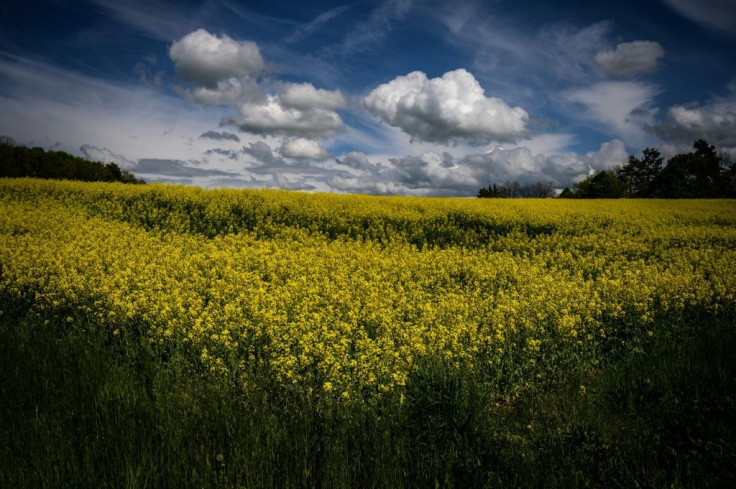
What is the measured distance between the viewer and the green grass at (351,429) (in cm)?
321

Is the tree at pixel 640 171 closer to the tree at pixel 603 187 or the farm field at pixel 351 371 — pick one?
the tree at pixel 603 187

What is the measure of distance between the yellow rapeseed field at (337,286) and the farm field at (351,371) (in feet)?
0.19

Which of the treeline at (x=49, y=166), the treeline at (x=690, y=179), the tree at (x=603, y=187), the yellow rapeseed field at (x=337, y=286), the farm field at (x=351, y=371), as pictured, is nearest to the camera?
the farm field at (x=351, y=371)

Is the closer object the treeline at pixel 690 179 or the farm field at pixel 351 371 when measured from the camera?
the farm field at pixel 351 371

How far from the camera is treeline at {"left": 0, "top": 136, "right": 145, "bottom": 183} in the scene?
44.7m

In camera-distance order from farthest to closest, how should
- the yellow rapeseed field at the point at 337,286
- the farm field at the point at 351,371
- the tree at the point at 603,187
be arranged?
the tree at the point at 603,187 → the yellow rapeseed field at the point at 337,286 → the farm field at the point at 351,371

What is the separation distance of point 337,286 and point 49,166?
194 feet

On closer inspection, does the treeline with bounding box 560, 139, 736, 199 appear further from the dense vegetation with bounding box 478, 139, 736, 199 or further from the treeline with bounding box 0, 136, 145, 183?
the treeline with bounding box 0, 136, 145, 183

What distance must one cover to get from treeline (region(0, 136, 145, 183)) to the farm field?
4446 cm

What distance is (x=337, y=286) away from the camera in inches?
342

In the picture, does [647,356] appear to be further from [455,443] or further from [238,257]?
[238,257]

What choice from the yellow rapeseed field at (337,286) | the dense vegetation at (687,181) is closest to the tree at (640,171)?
the dense vegetation at (687,181)

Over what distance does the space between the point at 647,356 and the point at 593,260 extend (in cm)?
761

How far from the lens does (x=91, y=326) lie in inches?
249
